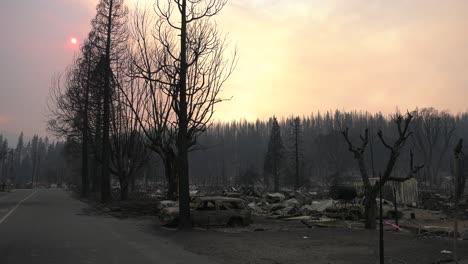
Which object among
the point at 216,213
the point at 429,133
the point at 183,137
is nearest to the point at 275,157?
the point at 429,133

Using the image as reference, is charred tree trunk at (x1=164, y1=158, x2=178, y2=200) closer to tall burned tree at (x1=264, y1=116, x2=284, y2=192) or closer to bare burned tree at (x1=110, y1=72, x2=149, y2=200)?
bare burned tree at (x1=110, y1=72, x2=149, y2=200)

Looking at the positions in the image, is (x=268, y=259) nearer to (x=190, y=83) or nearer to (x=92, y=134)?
(x=190, y=83)

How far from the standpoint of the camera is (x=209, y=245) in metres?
15.7

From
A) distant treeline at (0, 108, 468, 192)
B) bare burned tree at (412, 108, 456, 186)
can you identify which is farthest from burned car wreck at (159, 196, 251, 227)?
bare burned tree at (412, 108, 456, 186)

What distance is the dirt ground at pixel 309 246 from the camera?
13195 mm

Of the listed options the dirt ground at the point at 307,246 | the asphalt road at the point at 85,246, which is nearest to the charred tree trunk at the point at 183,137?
the dirt ground at the point at 307,246

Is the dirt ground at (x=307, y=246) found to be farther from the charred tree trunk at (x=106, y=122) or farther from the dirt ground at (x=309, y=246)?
the charred tree trunk at (x=106, y=122)

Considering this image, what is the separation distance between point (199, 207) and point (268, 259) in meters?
9.77

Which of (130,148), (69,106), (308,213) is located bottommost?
(308,213)

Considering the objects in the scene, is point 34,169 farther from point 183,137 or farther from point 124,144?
point 183,137

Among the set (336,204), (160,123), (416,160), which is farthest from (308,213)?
(416,160)

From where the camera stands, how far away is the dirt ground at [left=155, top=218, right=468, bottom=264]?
1320 cm

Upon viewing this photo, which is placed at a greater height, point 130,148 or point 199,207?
point 130,148

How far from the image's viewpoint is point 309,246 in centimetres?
1598
